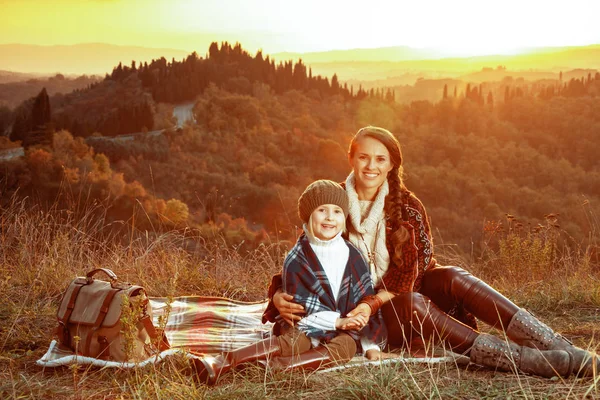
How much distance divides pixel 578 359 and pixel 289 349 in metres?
1.41

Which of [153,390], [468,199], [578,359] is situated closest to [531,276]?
[578,359]

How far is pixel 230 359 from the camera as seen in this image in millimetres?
3268

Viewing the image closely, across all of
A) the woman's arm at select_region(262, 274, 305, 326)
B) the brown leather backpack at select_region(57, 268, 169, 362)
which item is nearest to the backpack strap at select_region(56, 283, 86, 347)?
the brown leather backpack at select_region(57, 268, 169, 362)

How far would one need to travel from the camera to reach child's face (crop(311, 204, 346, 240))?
3473 millimetres

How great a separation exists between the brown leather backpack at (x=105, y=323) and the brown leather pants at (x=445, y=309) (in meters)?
1.30

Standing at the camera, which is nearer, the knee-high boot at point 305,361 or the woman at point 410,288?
the knee-high boot at point 305,361

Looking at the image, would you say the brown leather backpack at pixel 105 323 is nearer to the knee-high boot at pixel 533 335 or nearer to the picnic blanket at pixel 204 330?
the picnic blanket at pixel 204 330

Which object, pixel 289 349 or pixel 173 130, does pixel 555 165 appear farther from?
pixel 289 349

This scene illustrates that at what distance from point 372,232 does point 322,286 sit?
0.51m

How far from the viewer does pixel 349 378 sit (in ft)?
9.22

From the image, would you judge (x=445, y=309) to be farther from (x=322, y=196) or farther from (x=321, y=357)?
(x=322, y=196)

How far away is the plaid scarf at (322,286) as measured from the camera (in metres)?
3.45

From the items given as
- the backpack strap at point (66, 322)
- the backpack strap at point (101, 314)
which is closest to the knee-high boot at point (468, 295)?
the backpack strap at point (101, 314)

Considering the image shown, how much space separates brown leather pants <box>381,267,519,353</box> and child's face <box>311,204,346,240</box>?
519mm
